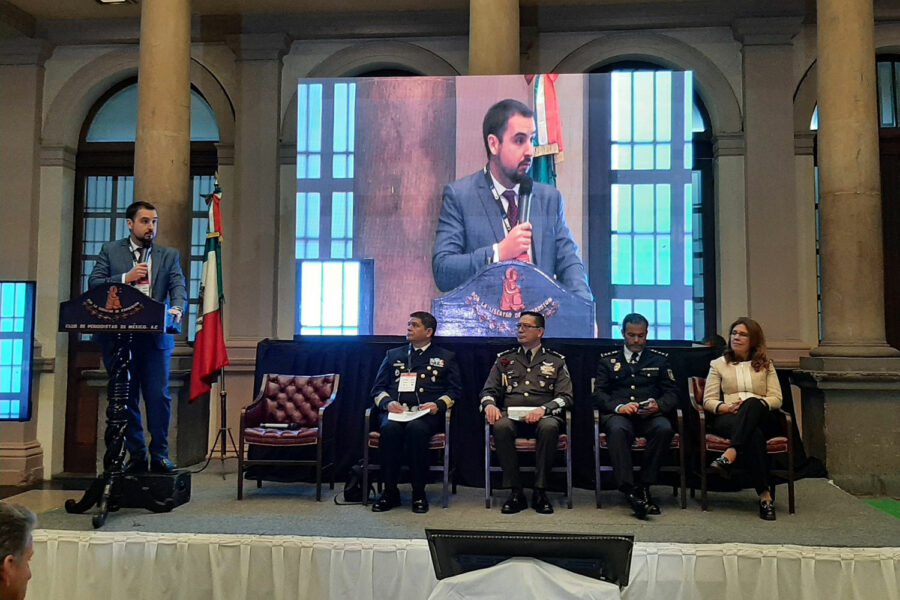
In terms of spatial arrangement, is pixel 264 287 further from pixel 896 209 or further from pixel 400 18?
pixel 896 209

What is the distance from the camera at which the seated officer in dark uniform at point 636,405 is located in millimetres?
4863

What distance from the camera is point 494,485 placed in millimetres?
5668

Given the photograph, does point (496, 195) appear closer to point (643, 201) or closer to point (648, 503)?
point (643, 201)

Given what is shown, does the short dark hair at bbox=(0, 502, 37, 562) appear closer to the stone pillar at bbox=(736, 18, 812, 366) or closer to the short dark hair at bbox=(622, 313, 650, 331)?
the short dark hair at bbox=(622, 313, 650, 331)

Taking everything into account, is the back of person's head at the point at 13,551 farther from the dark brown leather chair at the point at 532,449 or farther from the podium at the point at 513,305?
the podium at the point at 513,305

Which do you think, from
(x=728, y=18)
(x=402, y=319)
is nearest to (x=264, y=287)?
(x=402, y=319)

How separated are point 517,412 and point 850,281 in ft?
10.1

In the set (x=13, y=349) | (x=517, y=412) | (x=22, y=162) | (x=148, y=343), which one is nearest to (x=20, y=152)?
(x=22, y=162)

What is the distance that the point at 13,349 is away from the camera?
25.4 ft

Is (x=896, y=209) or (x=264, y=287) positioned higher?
(x=896, y=209)

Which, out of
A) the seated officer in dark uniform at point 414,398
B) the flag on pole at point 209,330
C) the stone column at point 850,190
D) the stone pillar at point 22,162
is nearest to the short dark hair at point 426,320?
the seated officer in dark uniform at point 414,398

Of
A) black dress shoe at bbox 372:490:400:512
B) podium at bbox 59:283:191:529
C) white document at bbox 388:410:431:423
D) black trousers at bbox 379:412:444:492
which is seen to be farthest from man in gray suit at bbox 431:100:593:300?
podium at bbox 59:283:191:529

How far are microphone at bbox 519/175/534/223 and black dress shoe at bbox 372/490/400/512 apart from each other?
274 cm

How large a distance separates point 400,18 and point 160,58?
109 inches
